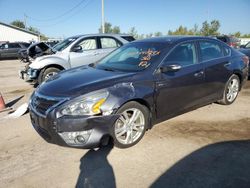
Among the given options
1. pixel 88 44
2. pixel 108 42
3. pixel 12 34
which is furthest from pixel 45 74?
pixel 12 34

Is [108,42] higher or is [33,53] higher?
[108,42]

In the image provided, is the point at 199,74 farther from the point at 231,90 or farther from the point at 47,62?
the point at 47,62

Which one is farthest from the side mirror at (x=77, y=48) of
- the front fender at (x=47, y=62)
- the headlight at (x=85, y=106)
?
the headlight at (x=85, y=106)

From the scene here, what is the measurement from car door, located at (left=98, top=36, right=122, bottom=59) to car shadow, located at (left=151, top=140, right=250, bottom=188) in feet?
19.3

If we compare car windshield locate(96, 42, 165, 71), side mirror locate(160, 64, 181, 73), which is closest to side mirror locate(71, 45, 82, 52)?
car windshield locate(96, 42, 165, 71)

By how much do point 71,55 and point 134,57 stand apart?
14.1ft

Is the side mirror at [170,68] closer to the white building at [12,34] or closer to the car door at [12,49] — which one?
the car door at [12,49]

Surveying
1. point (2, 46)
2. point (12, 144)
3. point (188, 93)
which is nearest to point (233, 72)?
point (188, 93)

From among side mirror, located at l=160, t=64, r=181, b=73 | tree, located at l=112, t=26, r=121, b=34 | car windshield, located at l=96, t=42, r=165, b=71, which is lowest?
side mirror, located at l=160, t=64, r=181, b=73

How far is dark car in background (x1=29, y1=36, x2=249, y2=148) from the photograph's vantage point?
128 inches

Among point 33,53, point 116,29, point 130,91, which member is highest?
point 116,29

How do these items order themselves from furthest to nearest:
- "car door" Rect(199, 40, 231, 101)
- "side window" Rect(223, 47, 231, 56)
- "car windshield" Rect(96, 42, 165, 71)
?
"side window" Rect(223, 47, 231, 56), "car door" Rect(199, 40, 231, 101), "car windshield" Rect(96, 42, 165, 71)

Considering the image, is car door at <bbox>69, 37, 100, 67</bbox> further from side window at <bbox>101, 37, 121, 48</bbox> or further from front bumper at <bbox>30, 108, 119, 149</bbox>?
front bumper at <bbox>30, 108, 119, 149</bbox>

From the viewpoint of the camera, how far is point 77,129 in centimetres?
320
